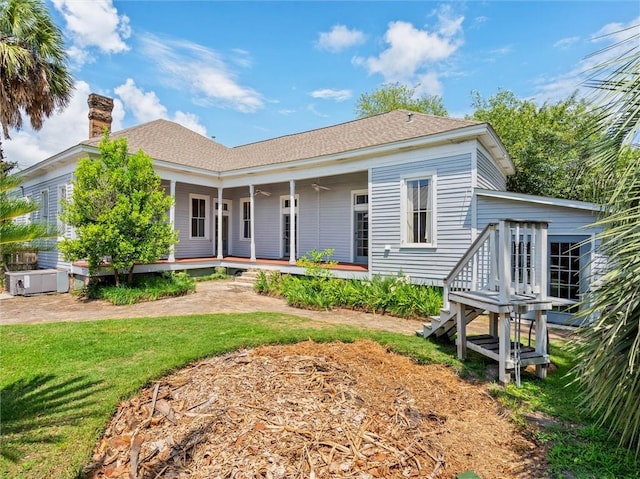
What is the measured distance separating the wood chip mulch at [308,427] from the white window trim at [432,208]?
16.1ft

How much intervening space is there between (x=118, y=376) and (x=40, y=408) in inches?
32.5

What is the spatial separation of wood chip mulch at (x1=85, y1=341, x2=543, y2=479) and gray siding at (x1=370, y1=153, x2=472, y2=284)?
4.68m

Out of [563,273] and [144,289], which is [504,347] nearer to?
[563,273]

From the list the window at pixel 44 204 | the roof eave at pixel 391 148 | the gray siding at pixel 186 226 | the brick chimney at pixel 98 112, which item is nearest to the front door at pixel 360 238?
the roof eave at pixel 391 148

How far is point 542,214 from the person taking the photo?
7.66 meters

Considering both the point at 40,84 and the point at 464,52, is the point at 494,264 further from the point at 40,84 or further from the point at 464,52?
the point at 464,52

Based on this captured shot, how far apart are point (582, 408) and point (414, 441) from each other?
7.31 feet

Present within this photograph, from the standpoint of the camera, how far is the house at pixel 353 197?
8000 millimetres

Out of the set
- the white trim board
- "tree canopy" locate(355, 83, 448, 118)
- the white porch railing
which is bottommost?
the white porch railing

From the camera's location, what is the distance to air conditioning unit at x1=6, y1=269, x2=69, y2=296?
10031 mm

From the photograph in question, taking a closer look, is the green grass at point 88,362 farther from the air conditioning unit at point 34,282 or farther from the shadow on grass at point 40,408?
the air conditioning unit at point 34,282

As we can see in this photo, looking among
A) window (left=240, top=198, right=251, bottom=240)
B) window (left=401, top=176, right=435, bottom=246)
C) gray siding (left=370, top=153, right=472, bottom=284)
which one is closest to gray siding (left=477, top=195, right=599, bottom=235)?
gray siding (left=370, top=153, right=472, bottom=284)

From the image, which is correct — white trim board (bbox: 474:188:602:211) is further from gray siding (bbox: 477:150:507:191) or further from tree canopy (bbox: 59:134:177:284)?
tree canopy (bbox: 59:134:177:284)

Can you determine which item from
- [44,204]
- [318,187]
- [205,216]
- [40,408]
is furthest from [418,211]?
[44,204]
